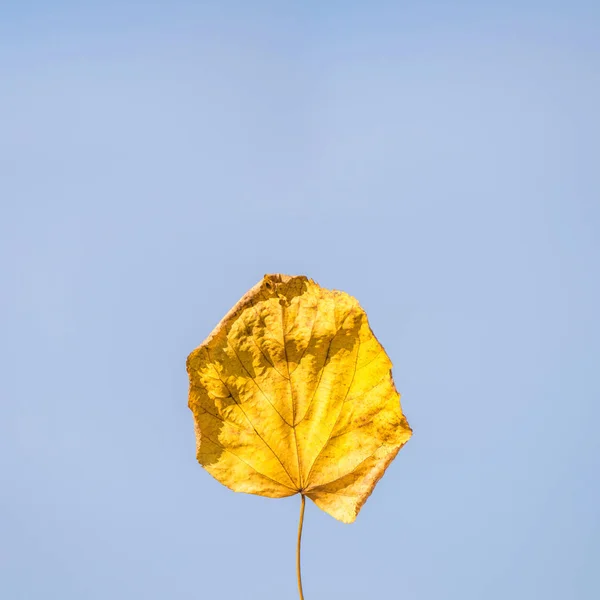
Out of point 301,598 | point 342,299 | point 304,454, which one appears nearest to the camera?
point 301,598

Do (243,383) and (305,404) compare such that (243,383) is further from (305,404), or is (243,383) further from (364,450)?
(364,450)

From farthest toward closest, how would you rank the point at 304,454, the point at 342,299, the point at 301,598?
the point at 304,454 < the point at 342,299 < the point at 301,598

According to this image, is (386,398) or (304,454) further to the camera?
(304,454)

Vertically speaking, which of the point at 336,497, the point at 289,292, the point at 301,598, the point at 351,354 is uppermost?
the point at 289,292

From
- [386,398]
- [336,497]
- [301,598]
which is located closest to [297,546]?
[301,598]

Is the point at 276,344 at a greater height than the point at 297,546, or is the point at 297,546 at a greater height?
the point at 276,344
